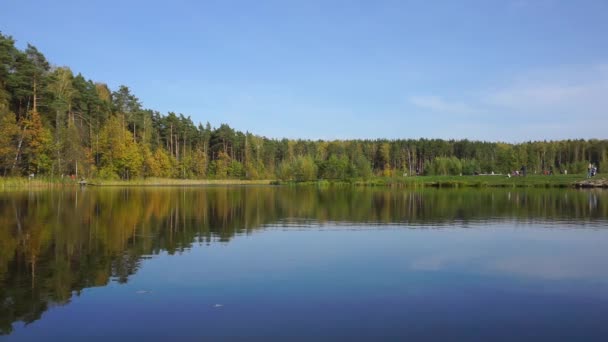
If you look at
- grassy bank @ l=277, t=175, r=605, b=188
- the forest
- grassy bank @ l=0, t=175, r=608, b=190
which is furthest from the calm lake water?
grassy bank @ l=277, t=175, r=605, b=188

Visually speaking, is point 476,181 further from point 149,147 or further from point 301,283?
point 301,283

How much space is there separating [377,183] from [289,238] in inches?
3219

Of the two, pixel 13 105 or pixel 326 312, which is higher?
pixel 13 105

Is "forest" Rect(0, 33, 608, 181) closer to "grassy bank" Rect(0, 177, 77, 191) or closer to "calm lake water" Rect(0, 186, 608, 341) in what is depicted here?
"grassy bank" Rect(0, 177, 77, 191)

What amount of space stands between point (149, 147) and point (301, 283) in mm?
98464

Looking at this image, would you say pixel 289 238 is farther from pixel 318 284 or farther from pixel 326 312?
pixel 326 312

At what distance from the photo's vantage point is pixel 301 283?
1116cm

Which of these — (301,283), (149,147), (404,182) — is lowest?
(301,283)

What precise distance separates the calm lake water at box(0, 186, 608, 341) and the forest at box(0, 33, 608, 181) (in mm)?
49487

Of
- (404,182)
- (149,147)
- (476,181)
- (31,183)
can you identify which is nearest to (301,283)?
(31,183)

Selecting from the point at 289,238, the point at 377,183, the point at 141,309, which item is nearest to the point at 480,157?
the point at 377,183

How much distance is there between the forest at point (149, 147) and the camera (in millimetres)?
63469

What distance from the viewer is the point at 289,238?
18.8 m

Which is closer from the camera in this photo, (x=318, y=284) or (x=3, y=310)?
(x=3, y=310)
